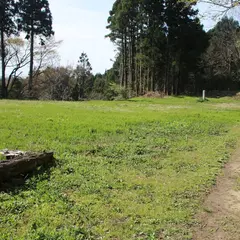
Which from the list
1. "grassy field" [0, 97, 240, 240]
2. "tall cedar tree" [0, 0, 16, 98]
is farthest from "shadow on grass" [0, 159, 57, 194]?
"tall cedar tree" [0, 0, 16, 98]

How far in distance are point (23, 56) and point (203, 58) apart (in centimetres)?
1848

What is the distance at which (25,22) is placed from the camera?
2733 centimetres

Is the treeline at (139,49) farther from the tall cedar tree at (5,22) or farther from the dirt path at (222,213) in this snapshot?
the dirt path at (222,213)

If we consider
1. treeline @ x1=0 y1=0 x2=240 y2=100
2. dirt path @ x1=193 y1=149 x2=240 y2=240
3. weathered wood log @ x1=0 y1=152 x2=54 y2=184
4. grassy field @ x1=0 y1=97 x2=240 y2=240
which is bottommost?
dirt path @ x1=193 y1=149 x2=240 y2=240

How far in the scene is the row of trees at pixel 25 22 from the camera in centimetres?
2647

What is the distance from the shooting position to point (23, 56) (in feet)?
95.1

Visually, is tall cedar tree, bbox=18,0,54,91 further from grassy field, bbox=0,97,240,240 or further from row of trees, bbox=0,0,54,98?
grassy field, bbox=0,97,240,240

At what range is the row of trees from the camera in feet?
86.8

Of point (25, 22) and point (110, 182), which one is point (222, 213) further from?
point (25, 22)

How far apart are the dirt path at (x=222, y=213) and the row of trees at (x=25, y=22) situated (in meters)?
24.9

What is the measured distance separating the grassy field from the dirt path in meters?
0.14

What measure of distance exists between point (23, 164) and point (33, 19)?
25457 millimetres

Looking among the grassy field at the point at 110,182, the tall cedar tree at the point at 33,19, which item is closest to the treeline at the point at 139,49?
the tall cedar tree at the point at 33,19

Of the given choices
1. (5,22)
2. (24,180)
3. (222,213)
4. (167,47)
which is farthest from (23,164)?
(167,47)
